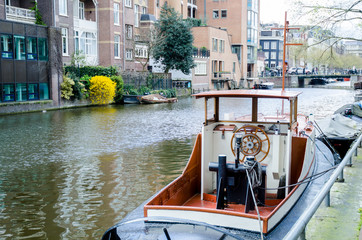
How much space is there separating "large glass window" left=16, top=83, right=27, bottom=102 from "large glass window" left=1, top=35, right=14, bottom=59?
6.86ft

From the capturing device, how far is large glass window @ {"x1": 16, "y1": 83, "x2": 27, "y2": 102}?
29422mm

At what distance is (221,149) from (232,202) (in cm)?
164

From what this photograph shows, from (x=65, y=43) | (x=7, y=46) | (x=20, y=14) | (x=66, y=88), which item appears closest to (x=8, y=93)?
(x=7, y=46)

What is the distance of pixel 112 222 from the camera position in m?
8.84

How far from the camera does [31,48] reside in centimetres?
3047

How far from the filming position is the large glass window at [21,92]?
29.4 m

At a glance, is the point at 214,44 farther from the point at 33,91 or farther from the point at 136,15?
the point at 33,91

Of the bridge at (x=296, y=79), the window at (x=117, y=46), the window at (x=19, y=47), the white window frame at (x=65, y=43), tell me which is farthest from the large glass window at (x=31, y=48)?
the bridge at (x=296, y=79)

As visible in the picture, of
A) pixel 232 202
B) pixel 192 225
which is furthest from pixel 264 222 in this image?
pixel 192 225

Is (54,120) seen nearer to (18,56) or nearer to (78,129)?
(78,129)

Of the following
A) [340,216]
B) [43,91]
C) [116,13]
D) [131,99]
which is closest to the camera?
[340,216]

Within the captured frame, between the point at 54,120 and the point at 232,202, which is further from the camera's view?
the point at 54,120

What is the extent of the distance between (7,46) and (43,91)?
455 cm

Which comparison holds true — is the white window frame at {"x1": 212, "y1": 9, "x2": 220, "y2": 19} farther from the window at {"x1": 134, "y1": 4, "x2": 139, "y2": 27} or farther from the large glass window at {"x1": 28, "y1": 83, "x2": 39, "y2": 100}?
the large glass window at {"x1": 28, "y1": 83, "x2": 39, "y2": 100}
